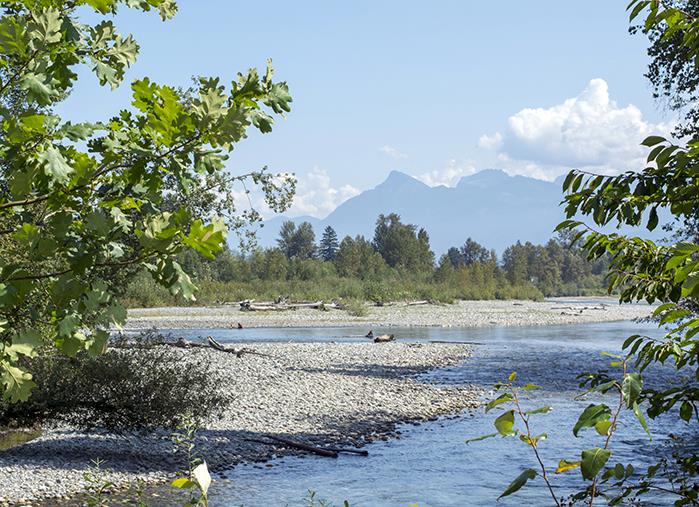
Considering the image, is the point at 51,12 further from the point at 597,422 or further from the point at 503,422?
the point at 597,422

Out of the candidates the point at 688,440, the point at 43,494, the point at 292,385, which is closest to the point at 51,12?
the point at 43,494

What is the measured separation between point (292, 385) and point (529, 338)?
66.8 ft

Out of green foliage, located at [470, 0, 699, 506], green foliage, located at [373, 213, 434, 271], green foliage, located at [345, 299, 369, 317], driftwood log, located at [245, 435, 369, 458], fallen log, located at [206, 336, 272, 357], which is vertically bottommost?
driftwood log, located at [245, 435, 369, 458]

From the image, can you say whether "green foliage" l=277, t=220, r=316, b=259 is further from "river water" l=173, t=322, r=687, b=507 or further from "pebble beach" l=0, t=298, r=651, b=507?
"river water" l=173, t=322, r=687, b=507

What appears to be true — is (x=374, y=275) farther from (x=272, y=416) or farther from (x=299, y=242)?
(x=272, y=416)

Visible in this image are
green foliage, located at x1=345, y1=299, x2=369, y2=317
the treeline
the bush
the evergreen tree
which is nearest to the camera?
the bush

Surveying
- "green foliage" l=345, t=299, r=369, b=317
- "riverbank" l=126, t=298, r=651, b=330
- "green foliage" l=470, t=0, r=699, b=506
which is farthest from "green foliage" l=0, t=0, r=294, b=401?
"green foliage" l=345, t=299, r=369, b=317

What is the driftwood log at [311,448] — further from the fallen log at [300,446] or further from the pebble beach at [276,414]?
the pebble beach at [276,414]

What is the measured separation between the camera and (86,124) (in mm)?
2848

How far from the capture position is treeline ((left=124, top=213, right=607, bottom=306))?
5900cm

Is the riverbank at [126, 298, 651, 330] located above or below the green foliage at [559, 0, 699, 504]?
below

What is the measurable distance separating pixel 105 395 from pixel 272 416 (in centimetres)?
494

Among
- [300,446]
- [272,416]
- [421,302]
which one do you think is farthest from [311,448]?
[421,302]

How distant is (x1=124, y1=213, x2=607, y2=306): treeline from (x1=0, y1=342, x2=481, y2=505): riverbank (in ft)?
15.9
